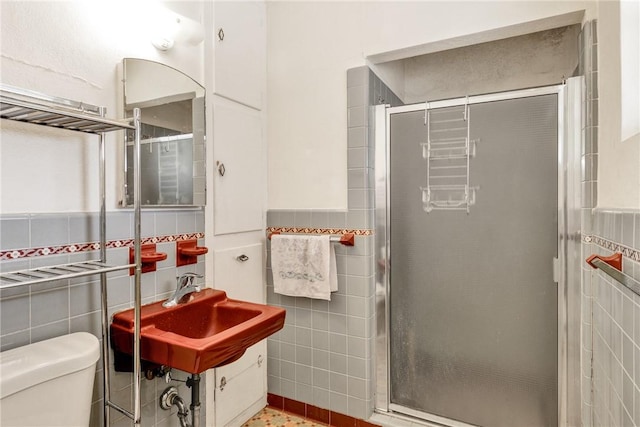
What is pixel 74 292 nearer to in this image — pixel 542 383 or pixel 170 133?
pixel 170 133

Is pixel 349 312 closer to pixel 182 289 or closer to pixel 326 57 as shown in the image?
pixel 182 289

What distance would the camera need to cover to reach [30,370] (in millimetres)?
975

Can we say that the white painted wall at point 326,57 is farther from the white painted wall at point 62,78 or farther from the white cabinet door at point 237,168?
the white painted wall at point 62,78

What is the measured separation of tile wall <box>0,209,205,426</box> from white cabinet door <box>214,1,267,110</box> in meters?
0.76

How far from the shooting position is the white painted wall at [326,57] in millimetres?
1808

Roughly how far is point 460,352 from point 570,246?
28.8 inches

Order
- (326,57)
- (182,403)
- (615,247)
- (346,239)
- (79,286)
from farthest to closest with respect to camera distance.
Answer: (326,57), (346,239), (182,403), (79,286), (615,247)

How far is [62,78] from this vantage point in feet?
4.15

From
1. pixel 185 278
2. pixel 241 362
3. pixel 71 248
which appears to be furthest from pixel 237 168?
pixel 241 362

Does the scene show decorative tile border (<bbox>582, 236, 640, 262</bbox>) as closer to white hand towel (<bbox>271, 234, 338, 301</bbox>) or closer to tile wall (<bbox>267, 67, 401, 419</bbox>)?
tile wall (<bbox>267, 67, 401, 419</bbox>)

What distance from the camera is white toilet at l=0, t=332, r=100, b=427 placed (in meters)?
0.94

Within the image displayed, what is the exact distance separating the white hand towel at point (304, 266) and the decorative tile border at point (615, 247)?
1165 millimetres

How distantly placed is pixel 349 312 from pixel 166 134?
1279 millimetres

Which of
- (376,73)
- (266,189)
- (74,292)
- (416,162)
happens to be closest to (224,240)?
(266,189)
